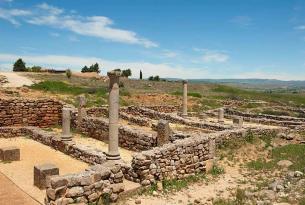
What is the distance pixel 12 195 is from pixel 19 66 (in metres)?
70.5

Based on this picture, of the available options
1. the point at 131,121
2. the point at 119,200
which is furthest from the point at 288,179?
the point at 131,121

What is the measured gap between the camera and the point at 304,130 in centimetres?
2506

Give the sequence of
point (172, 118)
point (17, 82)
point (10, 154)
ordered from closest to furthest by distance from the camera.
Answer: point (10, 154)
point (172, 118)
point (17, 82)

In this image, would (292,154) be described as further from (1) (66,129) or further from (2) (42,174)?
(2) (42,174)

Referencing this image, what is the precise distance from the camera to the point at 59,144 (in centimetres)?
1777

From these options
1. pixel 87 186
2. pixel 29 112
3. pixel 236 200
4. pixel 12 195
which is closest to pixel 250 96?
pixel 29 112

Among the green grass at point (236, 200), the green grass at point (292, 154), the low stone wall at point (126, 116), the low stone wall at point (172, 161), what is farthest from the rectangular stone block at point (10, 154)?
the green grass at point (292, 154)

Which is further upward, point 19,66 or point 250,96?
point 19,66

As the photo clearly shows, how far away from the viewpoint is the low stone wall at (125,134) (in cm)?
1728

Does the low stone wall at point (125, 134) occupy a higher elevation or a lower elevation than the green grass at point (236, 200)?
higher

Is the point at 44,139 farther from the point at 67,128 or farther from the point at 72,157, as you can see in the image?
the point at 72,157

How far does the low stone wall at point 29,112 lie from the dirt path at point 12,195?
447 inches

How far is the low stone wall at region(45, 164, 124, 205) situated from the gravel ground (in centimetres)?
135

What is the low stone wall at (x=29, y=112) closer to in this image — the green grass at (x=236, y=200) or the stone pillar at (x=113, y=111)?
the stone pillar at (x=113, y=111)
